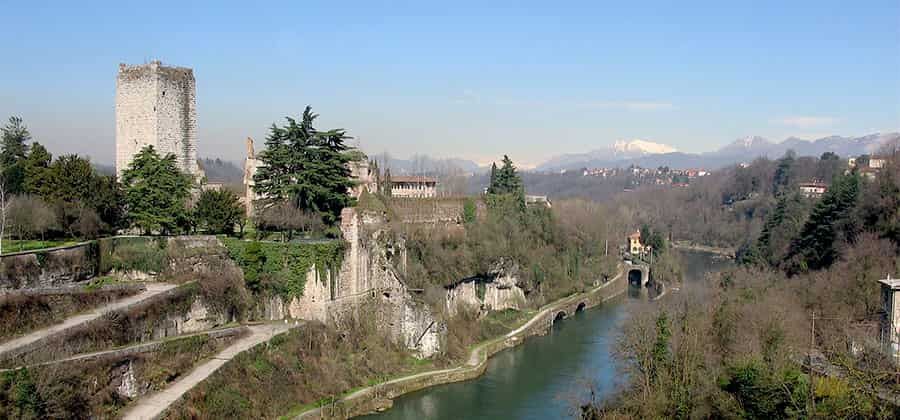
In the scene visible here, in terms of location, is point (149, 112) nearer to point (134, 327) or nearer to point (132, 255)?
point (132, 255)

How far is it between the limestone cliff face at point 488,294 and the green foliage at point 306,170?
19.8 ft

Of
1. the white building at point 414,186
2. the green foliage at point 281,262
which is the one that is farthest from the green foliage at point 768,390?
the white building at point 414,186

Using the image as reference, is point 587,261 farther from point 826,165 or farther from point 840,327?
point 826,165

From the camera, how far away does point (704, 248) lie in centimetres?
6306

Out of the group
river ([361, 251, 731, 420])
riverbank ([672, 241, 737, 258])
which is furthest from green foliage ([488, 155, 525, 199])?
riverbank ([672, 241, 737, 258])

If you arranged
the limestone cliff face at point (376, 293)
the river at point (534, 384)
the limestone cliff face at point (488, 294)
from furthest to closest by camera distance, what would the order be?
1. the limestone cliff face at point (488, 294)
2. the limestone cliff face at point (376, 293)
3. the river at point (534, 384)

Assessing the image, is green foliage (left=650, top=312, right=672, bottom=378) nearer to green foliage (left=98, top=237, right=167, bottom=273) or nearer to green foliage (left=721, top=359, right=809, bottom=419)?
green foliage (left=721, top=359, right=809, bottom=419)

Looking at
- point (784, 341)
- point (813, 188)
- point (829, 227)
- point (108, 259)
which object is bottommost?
point (784, 341)

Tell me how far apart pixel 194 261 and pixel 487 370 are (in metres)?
8.99

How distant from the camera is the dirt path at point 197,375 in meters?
13.9

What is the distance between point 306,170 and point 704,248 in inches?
1837

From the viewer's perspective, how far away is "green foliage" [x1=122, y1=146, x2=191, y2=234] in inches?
809

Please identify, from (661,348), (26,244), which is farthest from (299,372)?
(661,348)

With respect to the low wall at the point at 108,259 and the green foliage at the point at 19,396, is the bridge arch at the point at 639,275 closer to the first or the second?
the low wall at the point at 108,259
